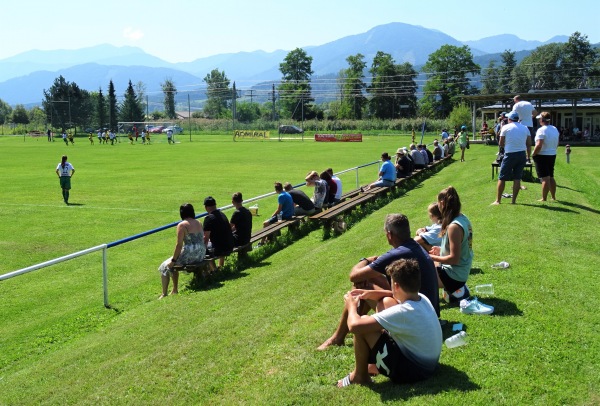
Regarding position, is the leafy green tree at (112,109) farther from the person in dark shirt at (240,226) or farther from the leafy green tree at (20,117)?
the person in dark shirt at (240,226)

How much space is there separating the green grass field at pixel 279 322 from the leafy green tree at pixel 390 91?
365 feet

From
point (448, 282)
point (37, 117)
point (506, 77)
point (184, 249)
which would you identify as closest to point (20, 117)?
point (37, 117)

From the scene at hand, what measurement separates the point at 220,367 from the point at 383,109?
404 ft

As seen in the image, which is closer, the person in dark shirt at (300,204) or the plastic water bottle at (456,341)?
the plastic water bottle at (456,341)

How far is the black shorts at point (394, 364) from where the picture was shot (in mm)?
4852

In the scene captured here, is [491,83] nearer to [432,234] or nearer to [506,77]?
[506,77]

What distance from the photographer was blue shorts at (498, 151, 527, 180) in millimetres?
12195

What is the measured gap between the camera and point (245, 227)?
463 inches

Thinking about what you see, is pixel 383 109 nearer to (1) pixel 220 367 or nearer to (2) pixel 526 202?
(2) pixel 526 202

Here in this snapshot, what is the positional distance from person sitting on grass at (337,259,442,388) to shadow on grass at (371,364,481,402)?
0.07 metres

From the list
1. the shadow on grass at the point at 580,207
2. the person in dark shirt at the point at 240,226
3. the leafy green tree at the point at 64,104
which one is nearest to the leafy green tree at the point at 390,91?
the leafy green tree at the point at 64,104

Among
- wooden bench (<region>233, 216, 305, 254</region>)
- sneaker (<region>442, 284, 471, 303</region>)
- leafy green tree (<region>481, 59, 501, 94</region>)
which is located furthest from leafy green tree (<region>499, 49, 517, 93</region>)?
sneaker (<region>442, 284, 471, 303</region>)

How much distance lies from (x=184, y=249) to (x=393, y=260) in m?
Answer: 5.29

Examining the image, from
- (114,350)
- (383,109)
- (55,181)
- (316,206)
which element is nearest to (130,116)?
(383,109)
